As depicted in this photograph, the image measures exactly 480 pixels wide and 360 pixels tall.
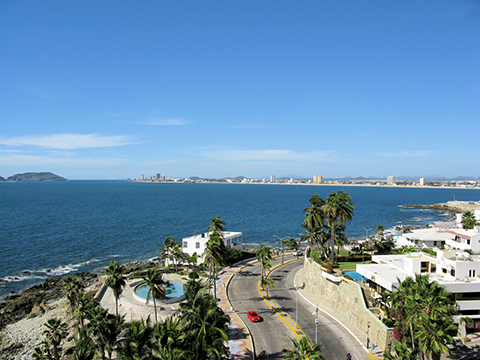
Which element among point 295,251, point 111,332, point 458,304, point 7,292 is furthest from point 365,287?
point 7,292

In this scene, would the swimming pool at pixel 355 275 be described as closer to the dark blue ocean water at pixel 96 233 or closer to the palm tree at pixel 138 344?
the palm tree at pixel 138 344

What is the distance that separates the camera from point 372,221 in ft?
481

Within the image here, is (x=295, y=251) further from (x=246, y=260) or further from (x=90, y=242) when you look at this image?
(x=90, y=242)

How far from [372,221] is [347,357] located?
127 metres

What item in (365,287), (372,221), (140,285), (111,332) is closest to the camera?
(111,332)

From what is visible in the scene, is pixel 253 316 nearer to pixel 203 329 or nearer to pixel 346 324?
pixel 346 324

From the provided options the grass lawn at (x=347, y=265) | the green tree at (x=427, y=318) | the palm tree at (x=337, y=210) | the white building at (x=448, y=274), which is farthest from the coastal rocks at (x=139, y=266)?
the green tree at (x=427, y=318)

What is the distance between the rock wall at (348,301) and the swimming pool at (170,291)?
2096 cm

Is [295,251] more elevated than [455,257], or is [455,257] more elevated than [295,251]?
[455,257]

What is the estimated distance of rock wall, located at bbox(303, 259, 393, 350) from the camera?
3391 cm

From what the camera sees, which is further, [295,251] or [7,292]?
[295,251]

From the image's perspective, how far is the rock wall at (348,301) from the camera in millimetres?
33906

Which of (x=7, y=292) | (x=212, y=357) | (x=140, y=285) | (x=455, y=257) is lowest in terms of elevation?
(x=7, y=292)

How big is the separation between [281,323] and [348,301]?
31.3 ft
